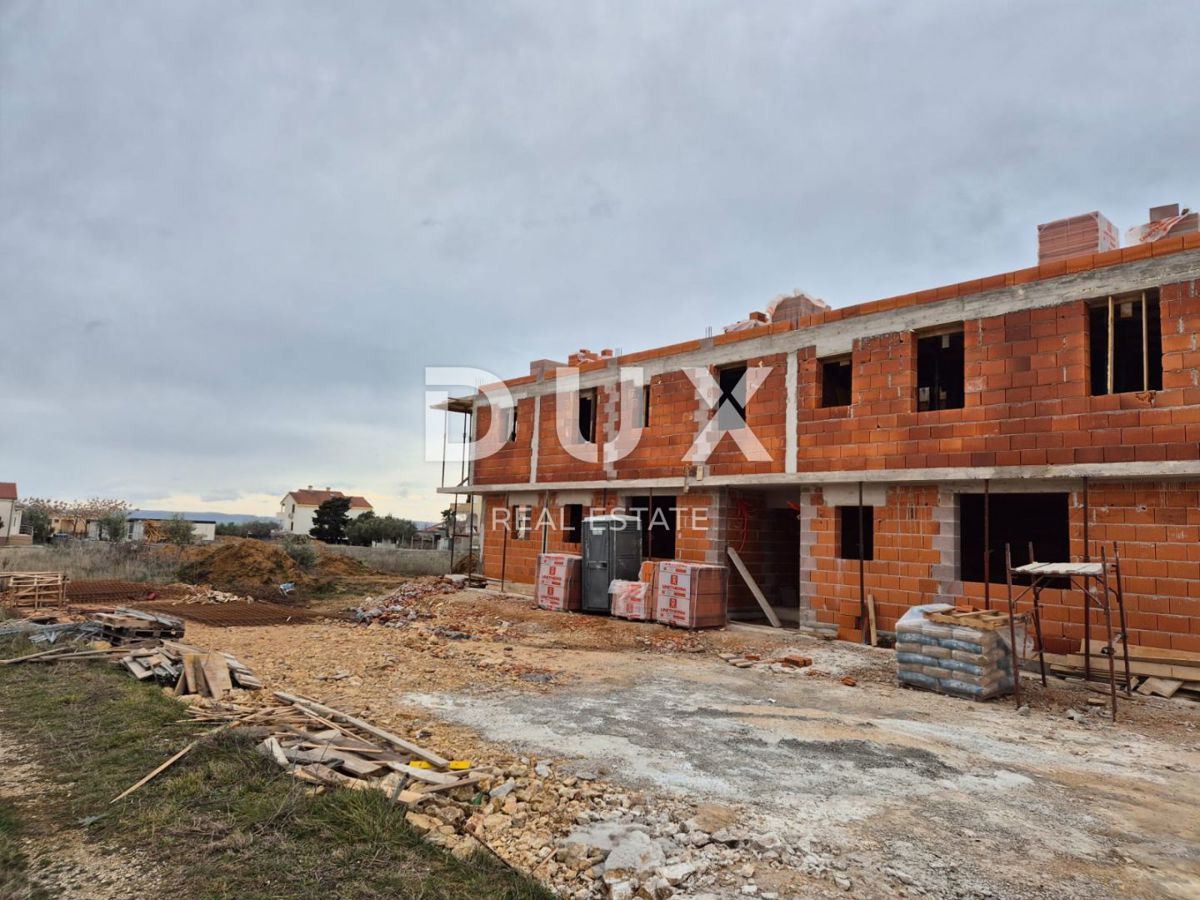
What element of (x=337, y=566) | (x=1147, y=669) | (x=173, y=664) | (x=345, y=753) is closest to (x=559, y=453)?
(x=173, y=664)

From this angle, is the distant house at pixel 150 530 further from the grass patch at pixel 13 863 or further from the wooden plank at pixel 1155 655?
the wooden plank at pixel 1155 655

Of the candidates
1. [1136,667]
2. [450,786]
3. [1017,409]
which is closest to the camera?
[450,786]

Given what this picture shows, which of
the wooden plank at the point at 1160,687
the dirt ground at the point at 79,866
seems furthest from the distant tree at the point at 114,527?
the wooden plank at the point at 1160,687

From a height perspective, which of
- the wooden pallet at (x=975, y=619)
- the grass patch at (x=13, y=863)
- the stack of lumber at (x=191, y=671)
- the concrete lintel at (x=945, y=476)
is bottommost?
the stack of lumber at (x=191, y=671)

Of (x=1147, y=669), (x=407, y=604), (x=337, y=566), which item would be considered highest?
(x=1147, y=669)

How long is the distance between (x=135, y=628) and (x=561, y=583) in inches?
319

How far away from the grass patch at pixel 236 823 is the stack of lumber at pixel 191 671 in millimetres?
1265

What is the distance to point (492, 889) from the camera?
11.8ft

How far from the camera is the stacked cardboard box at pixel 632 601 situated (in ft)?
46.9

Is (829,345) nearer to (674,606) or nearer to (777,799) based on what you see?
(674,606)

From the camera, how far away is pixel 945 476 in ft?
37.0

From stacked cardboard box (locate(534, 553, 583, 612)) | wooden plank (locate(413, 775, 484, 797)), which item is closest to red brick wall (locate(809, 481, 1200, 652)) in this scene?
stacked cardboard box (locate(534, 553, 583, 612))

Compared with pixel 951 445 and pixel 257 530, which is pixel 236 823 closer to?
pixel 951 445

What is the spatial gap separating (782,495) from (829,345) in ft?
12.0
